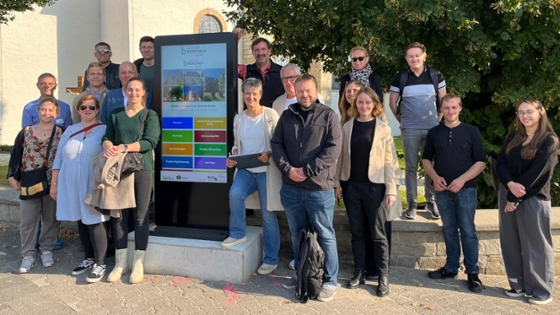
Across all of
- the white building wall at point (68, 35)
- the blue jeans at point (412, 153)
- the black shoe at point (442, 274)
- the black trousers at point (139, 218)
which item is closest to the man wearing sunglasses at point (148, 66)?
the black trousers at point (139, 218)

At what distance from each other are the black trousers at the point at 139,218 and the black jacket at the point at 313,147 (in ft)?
4.73

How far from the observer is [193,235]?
16.4ft

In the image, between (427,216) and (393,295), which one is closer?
(393,295)

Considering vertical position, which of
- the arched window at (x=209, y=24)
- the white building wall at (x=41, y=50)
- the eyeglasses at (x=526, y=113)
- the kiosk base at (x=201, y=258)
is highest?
the arched window at (x=209, y=24)

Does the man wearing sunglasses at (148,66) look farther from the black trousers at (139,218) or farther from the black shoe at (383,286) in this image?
the black shoe at (383,286)

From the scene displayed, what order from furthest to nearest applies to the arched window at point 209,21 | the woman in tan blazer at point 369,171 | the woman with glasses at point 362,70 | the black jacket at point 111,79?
the arched window at point 209,21, the black jacket at point 111,79, the woman with glasses at point 362,70, the woman in tan blazer at point 369,171

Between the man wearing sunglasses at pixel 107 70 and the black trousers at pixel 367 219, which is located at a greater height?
the man wearing sunglasses at pixel 107 70

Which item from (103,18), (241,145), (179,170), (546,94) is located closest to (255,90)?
(241,145)

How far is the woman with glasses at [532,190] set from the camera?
3941 mm

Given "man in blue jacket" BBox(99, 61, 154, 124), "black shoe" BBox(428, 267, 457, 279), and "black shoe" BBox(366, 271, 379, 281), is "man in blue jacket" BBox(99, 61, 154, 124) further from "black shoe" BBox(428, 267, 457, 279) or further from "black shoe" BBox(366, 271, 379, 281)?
"black shoe" BBox(428, 267, 457, 279)

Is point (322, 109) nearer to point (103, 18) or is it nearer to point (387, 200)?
point (387, 200)

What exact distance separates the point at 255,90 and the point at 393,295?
7.81ft

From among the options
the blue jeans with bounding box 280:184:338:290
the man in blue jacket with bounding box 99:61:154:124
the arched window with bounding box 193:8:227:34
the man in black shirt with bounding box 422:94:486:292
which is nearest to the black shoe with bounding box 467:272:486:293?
the man in black shirt with bounding box 422:94:486:292

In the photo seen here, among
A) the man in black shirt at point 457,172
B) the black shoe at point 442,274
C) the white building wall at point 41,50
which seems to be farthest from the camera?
the white building wall at point 41,50
